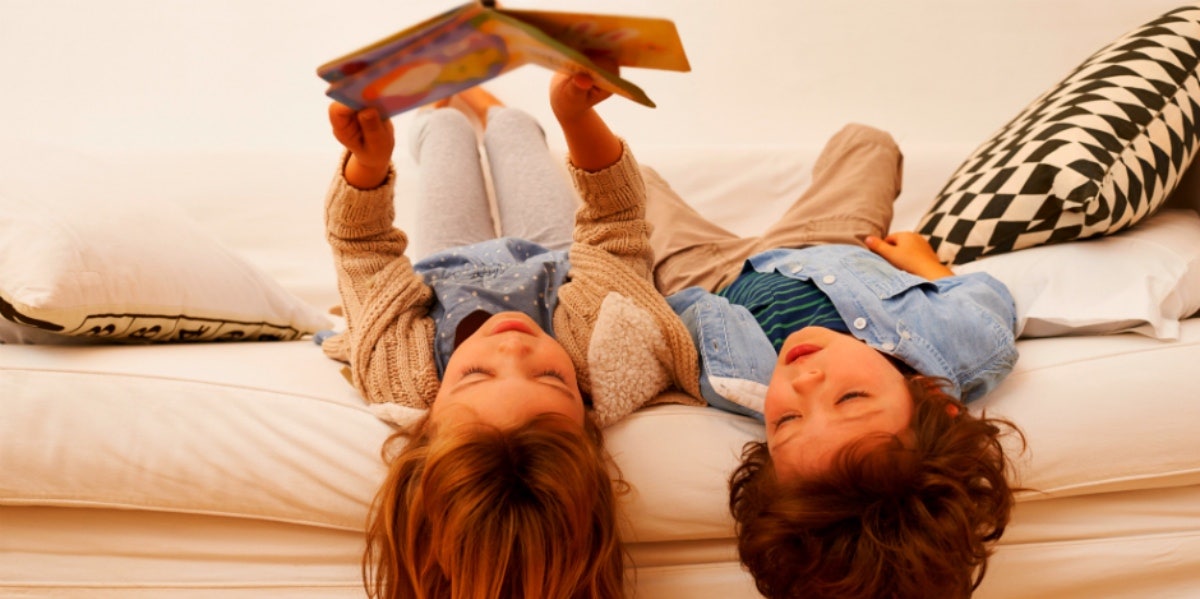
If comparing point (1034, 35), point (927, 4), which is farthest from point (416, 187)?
point (1034, 35)

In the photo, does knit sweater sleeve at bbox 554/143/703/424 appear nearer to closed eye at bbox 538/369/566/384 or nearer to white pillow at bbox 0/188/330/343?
closed eye at bbox 538/369/566/384

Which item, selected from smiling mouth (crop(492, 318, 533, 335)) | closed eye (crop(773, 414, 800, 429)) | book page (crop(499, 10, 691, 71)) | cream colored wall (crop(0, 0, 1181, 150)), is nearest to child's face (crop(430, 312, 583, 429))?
smiling mouth (crop(492, 318, 533, 335))

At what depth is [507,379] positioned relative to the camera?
0.91m

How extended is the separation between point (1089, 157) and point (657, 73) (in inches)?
45.6

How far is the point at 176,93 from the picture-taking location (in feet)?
6.15

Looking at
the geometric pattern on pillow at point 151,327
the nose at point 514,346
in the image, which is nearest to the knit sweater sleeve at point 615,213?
the nose at point 514,346

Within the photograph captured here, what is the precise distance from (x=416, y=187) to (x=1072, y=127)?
107 cm

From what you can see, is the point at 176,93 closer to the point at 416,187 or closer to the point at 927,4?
the point at 416,187

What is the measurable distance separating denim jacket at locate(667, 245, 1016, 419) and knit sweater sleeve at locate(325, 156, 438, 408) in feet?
1.15

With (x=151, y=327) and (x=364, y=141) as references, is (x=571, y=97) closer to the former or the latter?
(x=364, y=141)

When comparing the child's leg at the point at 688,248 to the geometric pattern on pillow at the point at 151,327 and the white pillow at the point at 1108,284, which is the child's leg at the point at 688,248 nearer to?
the white pillow at the point at 1108,284

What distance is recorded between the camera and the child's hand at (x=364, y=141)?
902mm

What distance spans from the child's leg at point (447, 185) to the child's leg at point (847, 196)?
48cm

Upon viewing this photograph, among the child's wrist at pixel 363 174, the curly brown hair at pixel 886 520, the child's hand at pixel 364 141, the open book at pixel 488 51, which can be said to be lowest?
the curly brown hair at pixel 886 520
